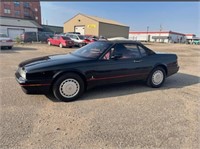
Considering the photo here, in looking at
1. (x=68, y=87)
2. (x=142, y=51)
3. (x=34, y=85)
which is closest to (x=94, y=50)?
(x=68, y=87)

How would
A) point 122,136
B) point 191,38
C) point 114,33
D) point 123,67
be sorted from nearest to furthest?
point 122,136
point 123,67
point 114,33
point 191,38

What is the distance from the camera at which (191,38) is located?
300ft

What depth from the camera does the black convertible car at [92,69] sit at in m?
4.05

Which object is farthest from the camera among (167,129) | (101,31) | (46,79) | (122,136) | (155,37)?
(155,37)

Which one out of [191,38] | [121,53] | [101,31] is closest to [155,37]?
[191,38]

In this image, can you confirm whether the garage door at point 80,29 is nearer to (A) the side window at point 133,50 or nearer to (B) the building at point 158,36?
(B) the building at point 158,36

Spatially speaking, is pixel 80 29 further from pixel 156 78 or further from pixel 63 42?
pixel 156 78

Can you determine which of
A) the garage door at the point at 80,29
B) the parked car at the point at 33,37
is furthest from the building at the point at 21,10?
the parked car at the point at 33,37

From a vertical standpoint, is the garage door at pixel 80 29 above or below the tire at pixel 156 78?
above

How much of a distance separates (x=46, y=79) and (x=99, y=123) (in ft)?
5.22

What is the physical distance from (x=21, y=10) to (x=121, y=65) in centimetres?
6469

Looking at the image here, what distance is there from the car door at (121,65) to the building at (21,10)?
198 ft

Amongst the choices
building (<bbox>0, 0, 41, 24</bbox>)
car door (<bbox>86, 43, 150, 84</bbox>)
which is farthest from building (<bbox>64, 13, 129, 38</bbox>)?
car door (<bbox>86, 43, 150, 84</bbox>)

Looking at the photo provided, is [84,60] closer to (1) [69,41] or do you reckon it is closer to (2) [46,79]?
(2) [46,79]
